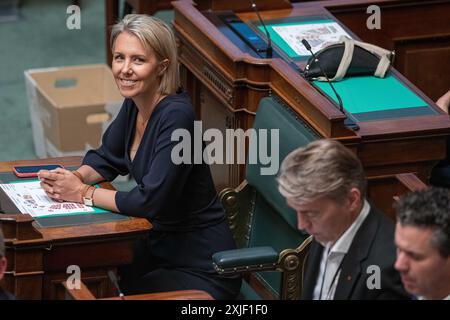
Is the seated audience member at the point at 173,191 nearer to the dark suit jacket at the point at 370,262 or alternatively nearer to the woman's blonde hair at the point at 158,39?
the woman's blonde hair at the point at 158,39

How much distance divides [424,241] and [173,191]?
112 centimetres

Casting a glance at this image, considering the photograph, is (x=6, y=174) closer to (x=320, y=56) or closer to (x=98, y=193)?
(x=98, y=193)

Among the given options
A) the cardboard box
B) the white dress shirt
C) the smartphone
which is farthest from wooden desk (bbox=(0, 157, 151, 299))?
the cardboard box

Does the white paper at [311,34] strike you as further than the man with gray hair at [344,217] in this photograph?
Yes

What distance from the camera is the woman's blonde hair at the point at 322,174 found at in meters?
3.12

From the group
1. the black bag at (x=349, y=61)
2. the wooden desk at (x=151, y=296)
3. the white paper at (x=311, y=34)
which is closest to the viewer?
the wooden desk at (x=151, y=296)

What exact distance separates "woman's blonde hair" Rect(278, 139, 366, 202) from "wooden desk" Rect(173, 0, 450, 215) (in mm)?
903

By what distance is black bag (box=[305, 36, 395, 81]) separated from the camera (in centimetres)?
454

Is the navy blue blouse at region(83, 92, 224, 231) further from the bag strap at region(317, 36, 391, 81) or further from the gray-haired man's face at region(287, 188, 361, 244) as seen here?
the bag strap at region(317, 36, 391, 81)

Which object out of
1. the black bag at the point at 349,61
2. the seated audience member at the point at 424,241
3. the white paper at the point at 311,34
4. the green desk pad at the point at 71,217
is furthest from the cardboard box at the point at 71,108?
the seated audience member at the point at 424,241

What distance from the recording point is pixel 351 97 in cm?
445

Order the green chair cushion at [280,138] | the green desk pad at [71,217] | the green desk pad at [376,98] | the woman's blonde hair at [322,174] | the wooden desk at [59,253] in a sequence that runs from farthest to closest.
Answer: the green desk pad at [376,98] → the green chair cushion at [280,138] → the green desk pad at [71,217] → the wooden desk at [59,253] → the woman's blonde hair at [322,174]

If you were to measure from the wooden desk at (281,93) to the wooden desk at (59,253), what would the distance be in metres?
0.84

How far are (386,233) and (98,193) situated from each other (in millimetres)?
1046
